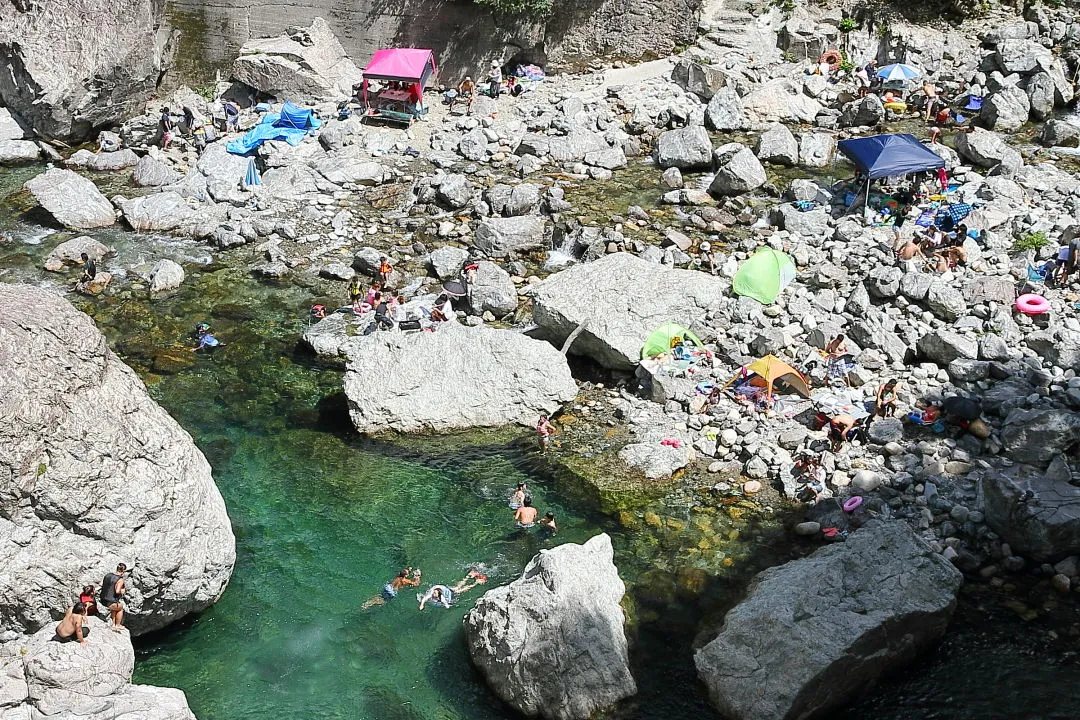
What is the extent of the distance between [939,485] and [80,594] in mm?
12655

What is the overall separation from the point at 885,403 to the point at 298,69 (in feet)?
71.6

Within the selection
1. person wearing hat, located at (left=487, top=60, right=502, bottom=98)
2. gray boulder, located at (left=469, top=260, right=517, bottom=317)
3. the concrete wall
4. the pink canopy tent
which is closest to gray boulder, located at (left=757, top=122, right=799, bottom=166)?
the concrete wall

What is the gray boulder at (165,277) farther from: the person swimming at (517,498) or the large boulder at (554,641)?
the large boulder at (554,641)

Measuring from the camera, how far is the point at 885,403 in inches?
658

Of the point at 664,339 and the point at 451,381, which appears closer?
the point at 451,381

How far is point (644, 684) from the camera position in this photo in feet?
40.5

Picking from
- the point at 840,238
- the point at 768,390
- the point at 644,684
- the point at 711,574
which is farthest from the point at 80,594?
the point at 840,238

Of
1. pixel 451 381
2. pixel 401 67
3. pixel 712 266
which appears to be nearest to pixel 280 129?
pixel 401 67

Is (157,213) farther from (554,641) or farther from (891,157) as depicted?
(891,157)

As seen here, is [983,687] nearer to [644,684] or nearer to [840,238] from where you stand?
[644,684]

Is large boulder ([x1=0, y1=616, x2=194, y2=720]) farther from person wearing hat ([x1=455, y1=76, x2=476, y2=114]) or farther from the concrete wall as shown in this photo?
the concrete wall

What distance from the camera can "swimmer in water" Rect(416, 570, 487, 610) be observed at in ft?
45.0

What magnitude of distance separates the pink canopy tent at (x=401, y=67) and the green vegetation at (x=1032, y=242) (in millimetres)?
17236

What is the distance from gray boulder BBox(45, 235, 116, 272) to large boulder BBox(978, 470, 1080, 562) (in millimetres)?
19888
